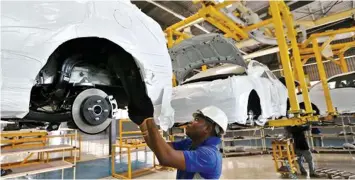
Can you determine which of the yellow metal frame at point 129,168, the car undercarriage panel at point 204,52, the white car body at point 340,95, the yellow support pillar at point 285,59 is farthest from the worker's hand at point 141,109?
the white car body at point 340,95

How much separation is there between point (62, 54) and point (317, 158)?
329 inches

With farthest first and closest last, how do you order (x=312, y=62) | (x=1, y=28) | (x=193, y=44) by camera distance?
(x=312, y=62)
(x=193, y=44)
(x=1, y=28)

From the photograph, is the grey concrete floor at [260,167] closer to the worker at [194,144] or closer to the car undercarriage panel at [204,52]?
the car undercarriage panel at [204,52]

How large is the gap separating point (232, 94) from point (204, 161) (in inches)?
66.0

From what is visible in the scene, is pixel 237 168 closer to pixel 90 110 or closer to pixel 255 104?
pixel 255 104

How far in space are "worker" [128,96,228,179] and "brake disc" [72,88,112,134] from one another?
255 millimetres

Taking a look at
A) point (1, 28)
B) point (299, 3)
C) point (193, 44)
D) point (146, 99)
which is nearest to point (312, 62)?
point (299, 3)

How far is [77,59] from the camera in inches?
62.3

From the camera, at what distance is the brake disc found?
1.47 metres

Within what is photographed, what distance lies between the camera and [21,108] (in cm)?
109

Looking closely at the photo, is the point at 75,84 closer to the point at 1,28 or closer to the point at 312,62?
the point at 1,28

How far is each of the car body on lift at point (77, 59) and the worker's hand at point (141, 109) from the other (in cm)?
6

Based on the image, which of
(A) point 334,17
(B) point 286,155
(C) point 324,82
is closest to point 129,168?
(B) point 286,155

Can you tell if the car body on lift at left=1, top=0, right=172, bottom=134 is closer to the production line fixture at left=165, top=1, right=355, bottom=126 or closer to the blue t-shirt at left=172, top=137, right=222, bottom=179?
the blue t-shirt at left=172, top=137, right=222, bottom=179
